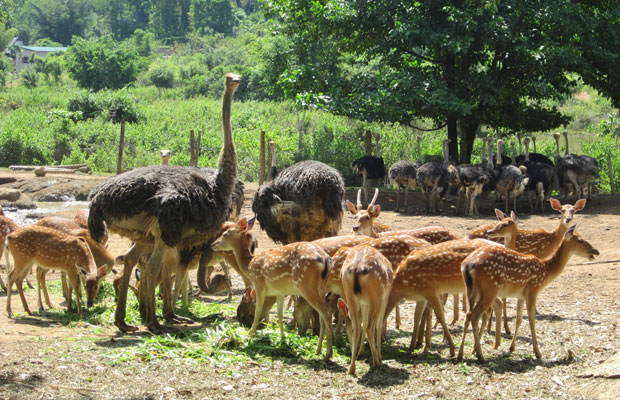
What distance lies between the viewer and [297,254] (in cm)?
733

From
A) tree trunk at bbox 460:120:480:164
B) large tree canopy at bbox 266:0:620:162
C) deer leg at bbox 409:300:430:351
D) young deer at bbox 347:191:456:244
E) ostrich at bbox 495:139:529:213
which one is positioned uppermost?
large tree canopy at bbox 266:0:620:162

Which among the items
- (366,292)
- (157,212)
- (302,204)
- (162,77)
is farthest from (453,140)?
(162,77)

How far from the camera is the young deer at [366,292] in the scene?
6.62 metres

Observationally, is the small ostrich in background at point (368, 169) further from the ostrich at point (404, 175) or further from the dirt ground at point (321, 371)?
the dirt ground at point (321, 371)

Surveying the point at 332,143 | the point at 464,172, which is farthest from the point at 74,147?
the point at 464,172

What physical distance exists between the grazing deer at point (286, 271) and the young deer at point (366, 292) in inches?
12.8

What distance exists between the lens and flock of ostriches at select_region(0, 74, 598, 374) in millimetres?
6957

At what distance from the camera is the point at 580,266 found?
1190cm

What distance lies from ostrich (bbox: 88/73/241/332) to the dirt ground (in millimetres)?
680

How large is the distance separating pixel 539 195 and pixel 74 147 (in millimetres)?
18716

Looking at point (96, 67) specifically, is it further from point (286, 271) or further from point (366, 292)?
point (366, 292)

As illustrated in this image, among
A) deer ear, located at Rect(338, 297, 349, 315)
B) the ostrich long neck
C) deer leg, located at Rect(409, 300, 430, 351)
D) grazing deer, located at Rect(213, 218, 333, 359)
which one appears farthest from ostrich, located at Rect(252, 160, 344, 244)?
deer leg, located at Rect(409, 300, 430, 351)

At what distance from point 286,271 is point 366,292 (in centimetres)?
116

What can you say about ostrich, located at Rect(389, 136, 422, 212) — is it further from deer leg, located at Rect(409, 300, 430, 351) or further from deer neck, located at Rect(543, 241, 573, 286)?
deer leg, located at Rect(409, 300, 430, 351)
